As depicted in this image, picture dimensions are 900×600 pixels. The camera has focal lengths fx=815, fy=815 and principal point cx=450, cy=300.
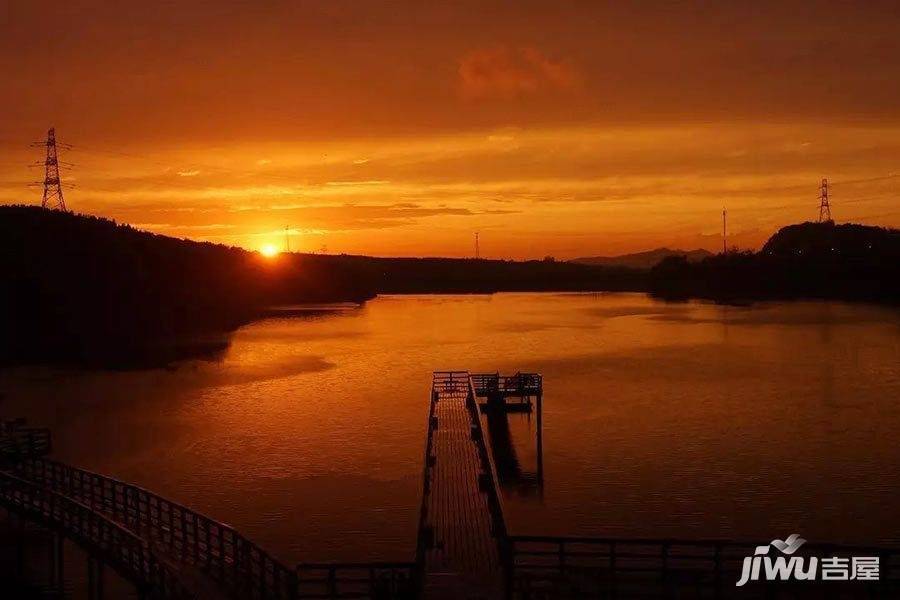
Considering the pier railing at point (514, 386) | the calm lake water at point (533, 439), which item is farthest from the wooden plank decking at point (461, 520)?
the pier railing at point (514, 386)

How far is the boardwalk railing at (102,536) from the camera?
21.0 metres

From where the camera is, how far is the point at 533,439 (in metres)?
53.5

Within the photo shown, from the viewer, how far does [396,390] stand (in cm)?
7506

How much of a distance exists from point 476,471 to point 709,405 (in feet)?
121

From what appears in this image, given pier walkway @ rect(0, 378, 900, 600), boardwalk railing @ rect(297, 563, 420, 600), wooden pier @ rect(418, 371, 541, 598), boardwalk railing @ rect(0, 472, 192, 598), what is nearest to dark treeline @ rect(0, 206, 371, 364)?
wooden pier @ rect(418, 371, 541, 598)

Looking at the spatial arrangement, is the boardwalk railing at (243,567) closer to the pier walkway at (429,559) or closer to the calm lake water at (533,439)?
the pier walkway at (429,559)

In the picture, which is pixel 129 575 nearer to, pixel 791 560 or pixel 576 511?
pixel 791 560

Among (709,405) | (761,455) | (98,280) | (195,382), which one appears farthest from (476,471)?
(98,280)

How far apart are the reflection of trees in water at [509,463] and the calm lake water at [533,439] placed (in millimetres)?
211

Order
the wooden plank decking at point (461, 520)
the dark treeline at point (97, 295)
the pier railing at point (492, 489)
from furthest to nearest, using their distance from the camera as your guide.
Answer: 1. the dark treeline at point (97, 295)
2. the pier railing at point (492, 489)
3. the wooden plank decking at point (461, 520)

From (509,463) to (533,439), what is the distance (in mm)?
6973

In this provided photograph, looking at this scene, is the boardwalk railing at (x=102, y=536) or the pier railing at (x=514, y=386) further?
the pier railing at (x=514, y=386)

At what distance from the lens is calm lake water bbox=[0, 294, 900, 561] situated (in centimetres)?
3681

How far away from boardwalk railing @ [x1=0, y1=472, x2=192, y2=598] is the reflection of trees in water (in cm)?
2203
